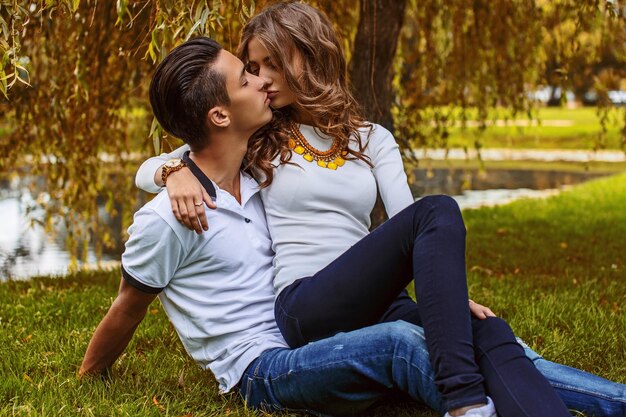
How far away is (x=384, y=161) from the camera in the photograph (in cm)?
266

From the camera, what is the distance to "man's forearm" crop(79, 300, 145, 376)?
2.48m

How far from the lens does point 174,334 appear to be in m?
3.45

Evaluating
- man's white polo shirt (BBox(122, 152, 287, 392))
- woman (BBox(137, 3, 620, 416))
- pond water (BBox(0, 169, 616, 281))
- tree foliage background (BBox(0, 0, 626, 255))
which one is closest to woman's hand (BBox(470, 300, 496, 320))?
woman (BBox(137, 3, 620, 416))

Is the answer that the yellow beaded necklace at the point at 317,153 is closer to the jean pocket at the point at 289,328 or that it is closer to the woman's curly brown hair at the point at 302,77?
the woman's curly brown hair at the point at 302,77

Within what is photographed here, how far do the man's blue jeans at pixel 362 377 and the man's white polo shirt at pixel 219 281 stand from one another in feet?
0.33

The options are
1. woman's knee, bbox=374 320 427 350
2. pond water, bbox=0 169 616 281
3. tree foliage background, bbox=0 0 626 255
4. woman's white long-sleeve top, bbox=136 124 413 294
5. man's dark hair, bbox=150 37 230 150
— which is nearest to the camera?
woman's knee, bbox=374 320 427 350

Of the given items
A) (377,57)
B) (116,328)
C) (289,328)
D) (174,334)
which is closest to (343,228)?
(289,328)

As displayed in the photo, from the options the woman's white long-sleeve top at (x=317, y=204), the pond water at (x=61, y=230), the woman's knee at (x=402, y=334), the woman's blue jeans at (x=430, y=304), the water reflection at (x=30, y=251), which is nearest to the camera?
the woman's blue jeans at (x=430, y=304)

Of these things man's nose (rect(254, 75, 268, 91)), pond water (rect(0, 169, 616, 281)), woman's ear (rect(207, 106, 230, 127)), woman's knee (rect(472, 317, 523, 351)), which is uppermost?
man's nose (rect(254, 75, 268, 91))

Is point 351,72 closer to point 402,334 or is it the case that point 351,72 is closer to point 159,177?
point 159,177

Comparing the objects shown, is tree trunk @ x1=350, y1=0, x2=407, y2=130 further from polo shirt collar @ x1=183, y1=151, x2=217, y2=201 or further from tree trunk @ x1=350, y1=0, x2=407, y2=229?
polo shirt collar @ x1=183, y1=151, x2=217, y2=201

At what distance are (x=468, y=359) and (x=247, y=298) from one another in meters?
0.72

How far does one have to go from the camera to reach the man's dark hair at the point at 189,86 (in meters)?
2.40

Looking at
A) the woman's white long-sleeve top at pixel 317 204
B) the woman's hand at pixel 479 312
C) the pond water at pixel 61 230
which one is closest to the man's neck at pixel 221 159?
the woman's white long-sleeve top at pixel 317 204
